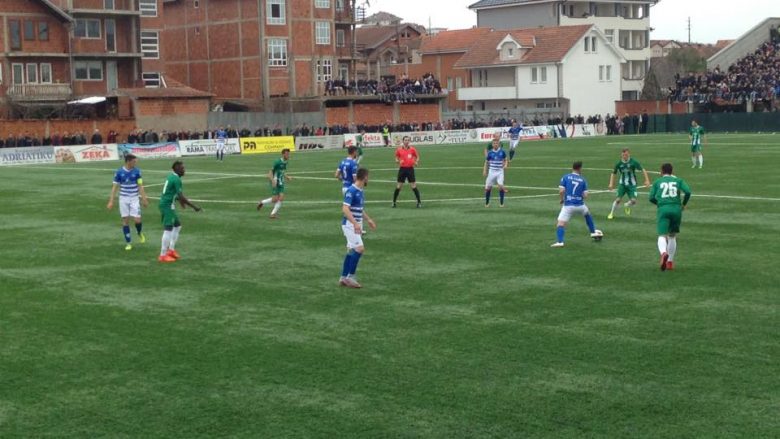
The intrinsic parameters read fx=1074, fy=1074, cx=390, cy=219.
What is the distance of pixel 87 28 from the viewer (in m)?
81.9

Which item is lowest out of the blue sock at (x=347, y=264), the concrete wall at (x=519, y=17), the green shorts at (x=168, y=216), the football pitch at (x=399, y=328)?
the football pitch at (x=399, y=328)

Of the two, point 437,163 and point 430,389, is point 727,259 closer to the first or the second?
point 430,389

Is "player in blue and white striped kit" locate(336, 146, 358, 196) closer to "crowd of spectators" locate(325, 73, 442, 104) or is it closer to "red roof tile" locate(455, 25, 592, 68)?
"crowd of spectators" locate(325, 73, 442, 104)

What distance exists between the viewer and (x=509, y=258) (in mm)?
21531

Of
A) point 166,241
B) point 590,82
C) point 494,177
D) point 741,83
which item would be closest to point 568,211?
point 494,177

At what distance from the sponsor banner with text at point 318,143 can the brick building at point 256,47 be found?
17.9 m

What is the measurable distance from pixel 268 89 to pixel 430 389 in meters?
81.5

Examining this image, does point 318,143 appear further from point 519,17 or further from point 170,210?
point 170,210

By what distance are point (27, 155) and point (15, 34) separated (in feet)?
65.5

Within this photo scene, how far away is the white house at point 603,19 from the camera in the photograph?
112562 mm

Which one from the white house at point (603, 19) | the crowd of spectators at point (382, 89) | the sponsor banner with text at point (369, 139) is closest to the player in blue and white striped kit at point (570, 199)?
the sponsor banner with text at point (369, 139)

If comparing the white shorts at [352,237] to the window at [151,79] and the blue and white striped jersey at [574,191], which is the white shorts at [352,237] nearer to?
the blue and white striped jersey at [574,191]

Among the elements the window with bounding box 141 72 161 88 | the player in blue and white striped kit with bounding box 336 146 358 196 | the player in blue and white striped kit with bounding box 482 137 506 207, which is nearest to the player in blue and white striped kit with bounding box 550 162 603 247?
the player in blue and white striped kit with bounding box 336 146 358 196

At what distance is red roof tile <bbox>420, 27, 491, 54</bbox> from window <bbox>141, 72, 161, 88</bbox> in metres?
38.0
